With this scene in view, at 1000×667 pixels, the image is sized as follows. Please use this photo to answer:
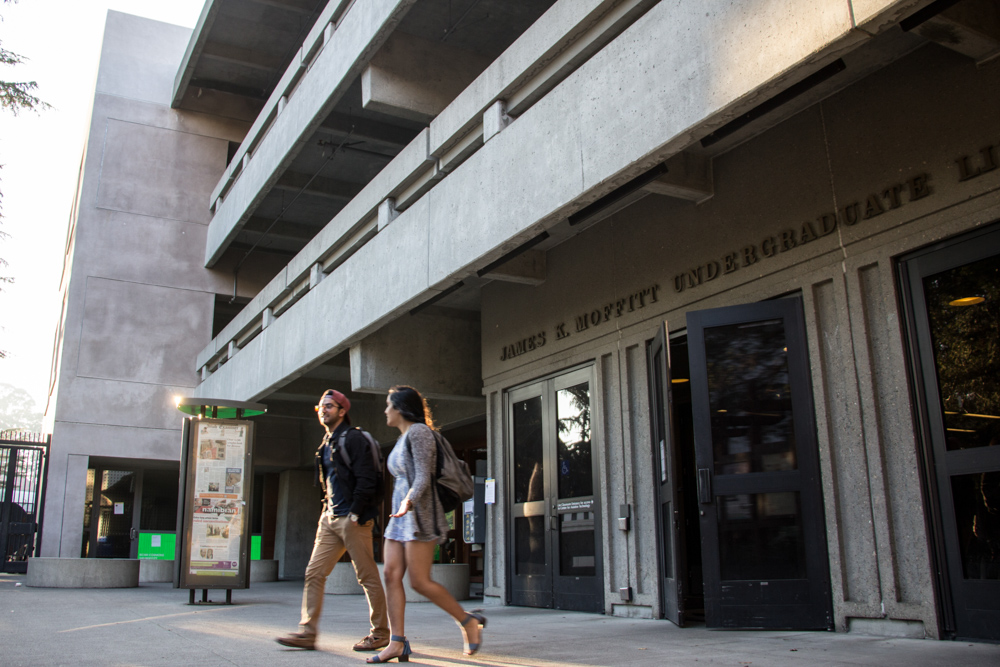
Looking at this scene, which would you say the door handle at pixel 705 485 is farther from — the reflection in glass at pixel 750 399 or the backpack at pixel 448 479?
the backpack at pixel 448 479

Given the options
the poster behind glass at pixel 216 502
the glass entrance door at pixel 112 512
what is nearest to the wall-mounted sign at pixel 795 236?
the poster behind glass at pixel 216 502

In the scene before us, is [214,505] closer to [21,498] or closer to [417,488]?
[417,488]

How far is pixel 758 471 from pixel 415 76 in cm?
752

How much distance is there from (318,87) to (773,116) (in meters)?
8.76

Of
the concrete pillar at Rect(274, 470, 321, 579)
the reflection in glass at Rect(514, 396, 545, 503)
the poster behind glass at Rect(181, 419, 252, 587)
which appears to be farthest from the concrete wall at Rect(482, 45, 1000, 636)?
the concrete pillar at Rect(274, 470, 321, 579)

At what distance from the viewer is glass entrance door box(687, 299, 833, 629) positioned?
6.62 m

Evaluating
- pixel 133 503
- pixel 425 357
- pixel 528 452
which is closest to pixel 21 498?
pixel 133 503

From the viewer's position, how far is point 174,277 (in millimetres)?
21938

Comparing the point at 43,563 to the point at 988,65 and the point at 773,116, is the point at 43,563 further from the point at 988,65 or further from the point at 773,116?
the point at 988,65

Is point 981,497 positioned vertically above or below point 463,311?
below

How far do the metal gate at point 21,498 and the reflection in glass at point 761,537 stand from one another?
18.0 m

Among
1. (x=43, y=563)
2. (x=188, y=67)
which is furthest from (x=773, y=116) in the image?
(x=188, y=67)

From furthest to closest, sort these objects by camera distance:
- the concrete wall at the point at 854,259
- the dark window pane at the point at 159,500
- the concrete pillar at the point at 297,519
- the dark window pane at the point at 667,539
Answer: the dark window pane at the point at 159,500 → the concrete pillar at the point at 297,519 → the dark window pane at the point at 667,539 → the concrete wall at the point at 854,259

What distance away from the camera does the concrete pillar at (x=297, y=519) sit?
74.3 feet
